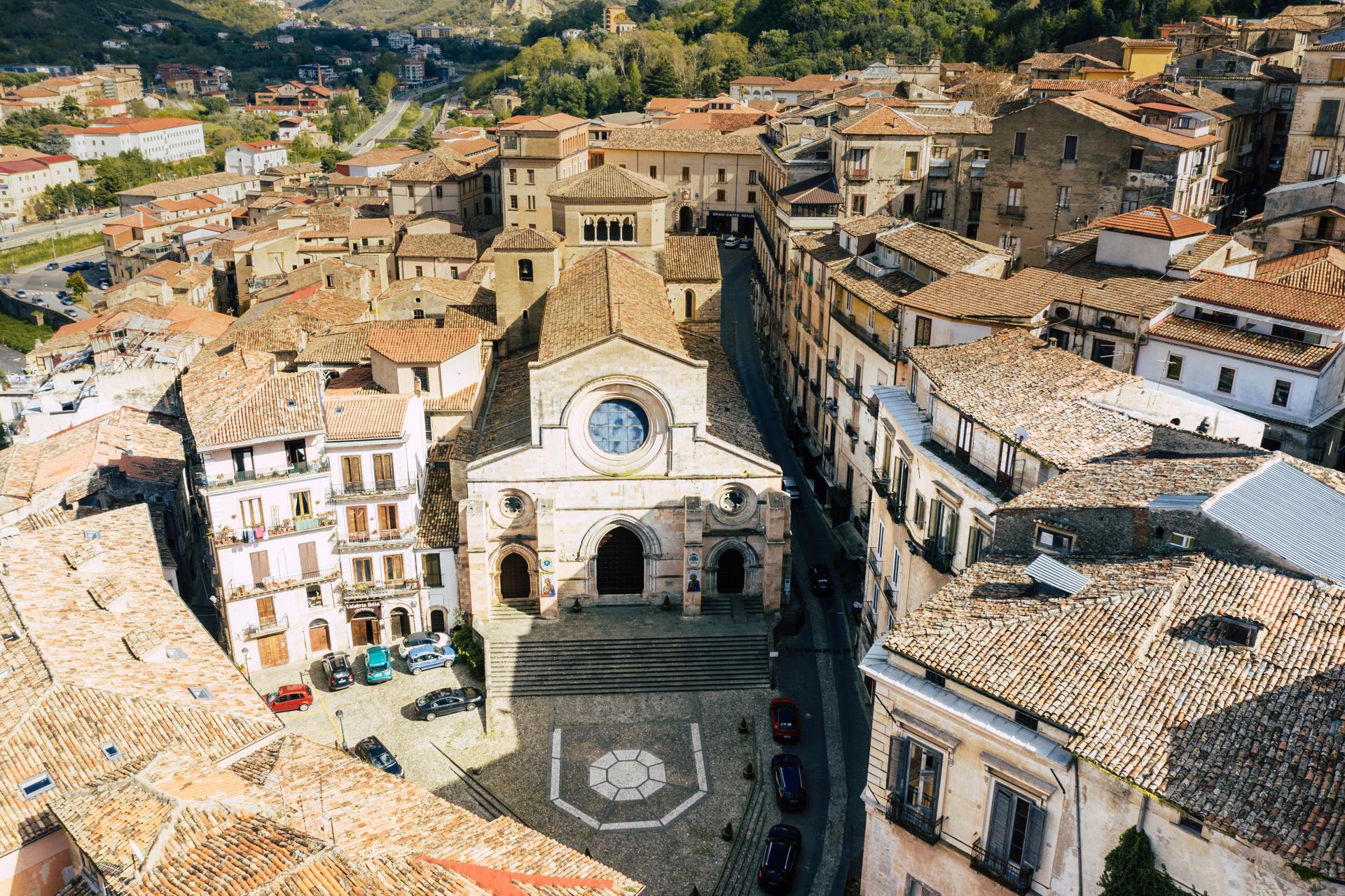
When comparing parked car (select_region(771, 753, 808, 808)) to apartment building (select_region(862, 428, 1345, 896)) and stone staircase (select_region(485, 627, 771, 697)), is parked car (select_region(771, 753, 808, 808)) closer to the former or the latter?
stone staircase (select_region(485, 627, 771, 697))

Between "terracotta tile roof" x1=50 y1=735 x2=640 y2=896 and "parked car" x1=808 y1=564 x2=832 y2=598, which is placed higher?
"terracotta tile roof" x1=50 y1=735 x2=640 y2=896

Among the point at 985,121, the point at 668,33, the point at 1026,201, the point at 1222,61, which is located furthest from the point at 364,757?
the point at 668,33

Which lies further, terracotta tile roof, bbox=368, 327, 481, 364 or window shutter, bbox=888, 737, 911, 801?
terracotta tile roof, bbox=368, 327, 481, 364

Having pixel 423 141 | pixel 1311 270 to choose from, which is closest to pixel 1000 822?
pixel 1311 270

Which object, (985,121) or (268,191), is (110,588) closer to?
(985,121)

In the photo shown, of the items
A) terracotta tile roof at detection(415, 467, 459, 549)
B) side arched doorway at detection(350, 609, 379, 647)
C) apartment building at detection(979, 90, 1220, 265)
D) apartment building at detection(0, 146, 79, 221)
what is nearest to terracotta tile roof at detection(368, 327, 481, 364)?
terracotta tile roof at detection(415, 467, 459, 549)

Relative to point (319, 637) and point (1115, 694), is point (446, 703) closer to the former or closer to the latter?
point (319, 637)

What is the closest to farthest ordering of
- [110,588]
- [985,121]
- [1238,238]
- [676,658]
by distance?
[110,588] < [676,658] < [1238,238] < [985,121]
